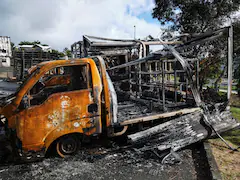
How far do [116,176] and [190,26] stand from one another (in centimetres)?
956

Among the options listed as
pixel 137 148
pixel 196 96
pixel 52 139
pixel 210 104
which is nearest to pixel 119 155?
pixel 137 148

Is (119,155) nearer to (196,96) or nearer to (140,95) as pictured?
(196,96)

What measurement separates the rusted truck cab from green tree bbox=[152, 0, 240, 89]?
7.19 meters

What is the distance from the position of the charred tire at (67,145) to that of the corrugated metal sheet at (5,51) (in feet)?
103

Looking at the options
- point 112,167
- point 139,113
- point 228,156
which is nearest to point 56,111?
point 112,167

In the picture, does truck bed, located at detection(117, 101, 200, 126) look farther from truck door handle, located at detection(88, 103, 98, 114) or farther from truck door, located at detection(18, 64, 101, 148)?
truck door, located at detection(18, 64, 101, 148)

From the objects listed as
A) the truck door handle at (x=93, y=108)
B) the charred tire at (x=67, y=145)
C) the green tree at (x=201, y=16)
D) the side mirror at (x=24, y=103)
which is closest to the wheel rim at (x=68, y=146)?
the charred tire at (x=67, y=145)

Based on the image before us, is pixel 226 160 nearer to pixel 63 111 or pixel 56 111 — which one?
pixel 63 111

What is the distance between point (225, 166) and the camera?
3.81 m

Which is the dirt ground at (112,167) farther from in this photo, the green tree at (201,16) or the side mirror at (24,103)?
the green tree at (201,16)

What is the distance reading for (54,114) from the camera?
3898 millimetres

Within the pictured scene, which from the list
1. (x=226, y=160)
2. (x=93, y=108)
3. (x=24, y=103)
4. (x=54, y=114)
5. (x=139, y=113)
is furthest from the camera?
(x=139, y=113)

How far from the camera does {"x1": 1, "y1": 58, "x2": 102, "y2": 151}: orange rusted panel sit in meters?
3.73

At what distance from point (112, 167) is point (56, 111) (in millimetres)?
1481
